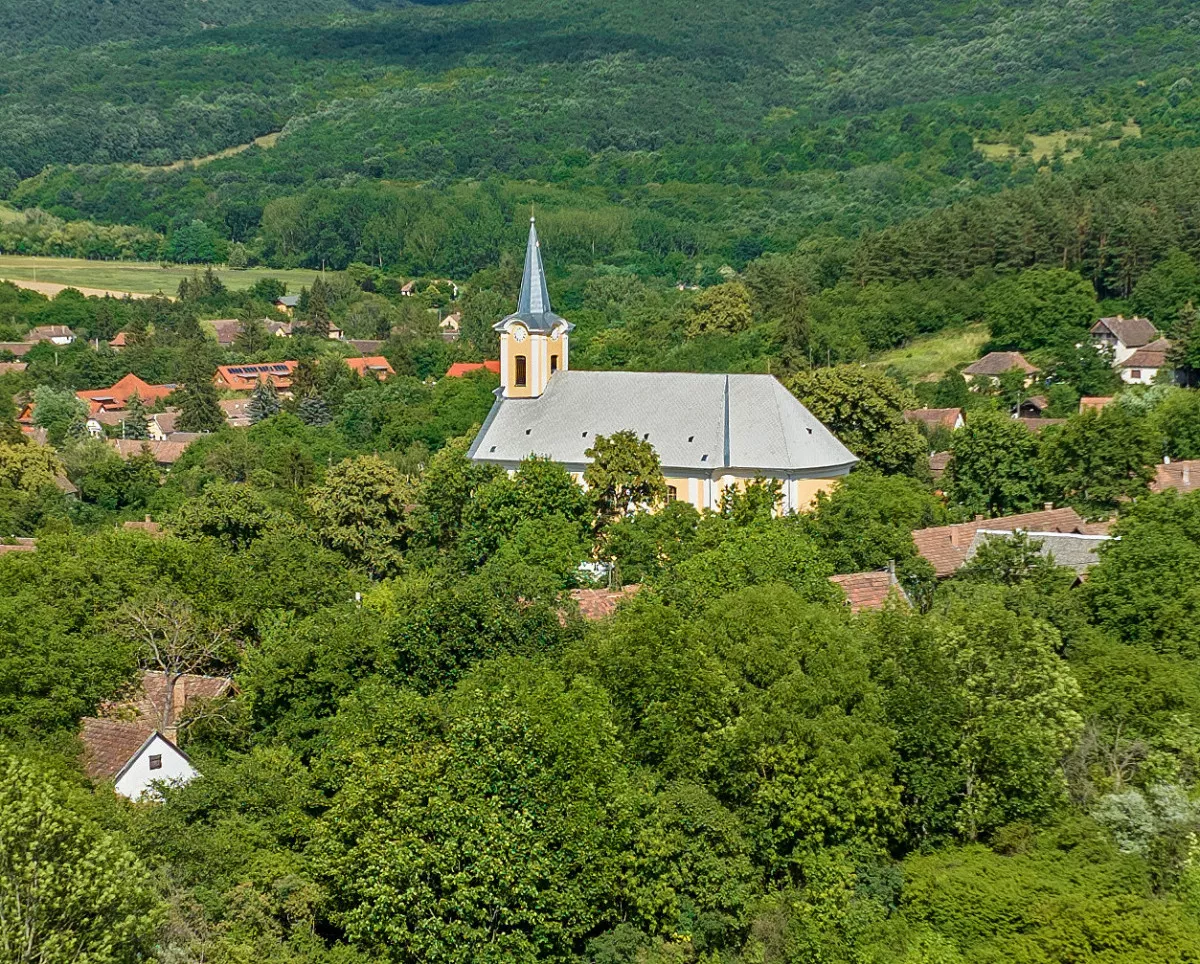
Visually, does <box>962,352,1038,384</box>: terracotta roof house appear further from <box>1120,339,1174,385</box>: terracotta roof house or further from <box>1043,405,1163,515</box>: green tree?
<box>1043,405,1163,515</box>: green tree

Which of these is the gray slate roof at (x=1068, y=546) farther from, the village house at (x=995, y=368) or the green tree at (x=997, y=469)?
the village house at (x=995, y=368)

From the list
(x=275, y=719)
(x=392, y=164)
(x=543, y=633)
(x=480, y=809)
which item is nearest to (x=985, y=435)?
(x=543, y=633)

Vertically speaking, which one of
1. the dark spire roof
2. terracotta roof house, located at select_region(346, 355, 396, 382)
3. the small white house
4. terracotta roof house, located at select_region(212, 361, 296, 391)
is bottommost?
the small white house

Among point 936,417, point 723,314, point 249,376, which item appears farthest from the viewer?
point 249,376

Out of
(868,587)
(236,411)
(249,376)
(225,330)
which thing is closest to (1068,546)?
(868,587)

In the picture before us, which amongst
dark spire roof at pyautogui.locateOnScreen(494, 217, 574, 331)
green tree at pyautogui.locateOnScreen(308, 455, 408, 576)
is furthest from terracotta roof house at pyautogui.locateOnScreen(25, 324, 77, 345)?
green tree at pyautogui.locateOnScreen(308, 455, 408, 576)

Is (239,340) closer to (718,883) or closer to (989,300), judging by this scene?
(989,300)

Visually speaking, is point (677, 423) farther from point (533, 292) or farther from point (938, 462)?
point (938, 462)
